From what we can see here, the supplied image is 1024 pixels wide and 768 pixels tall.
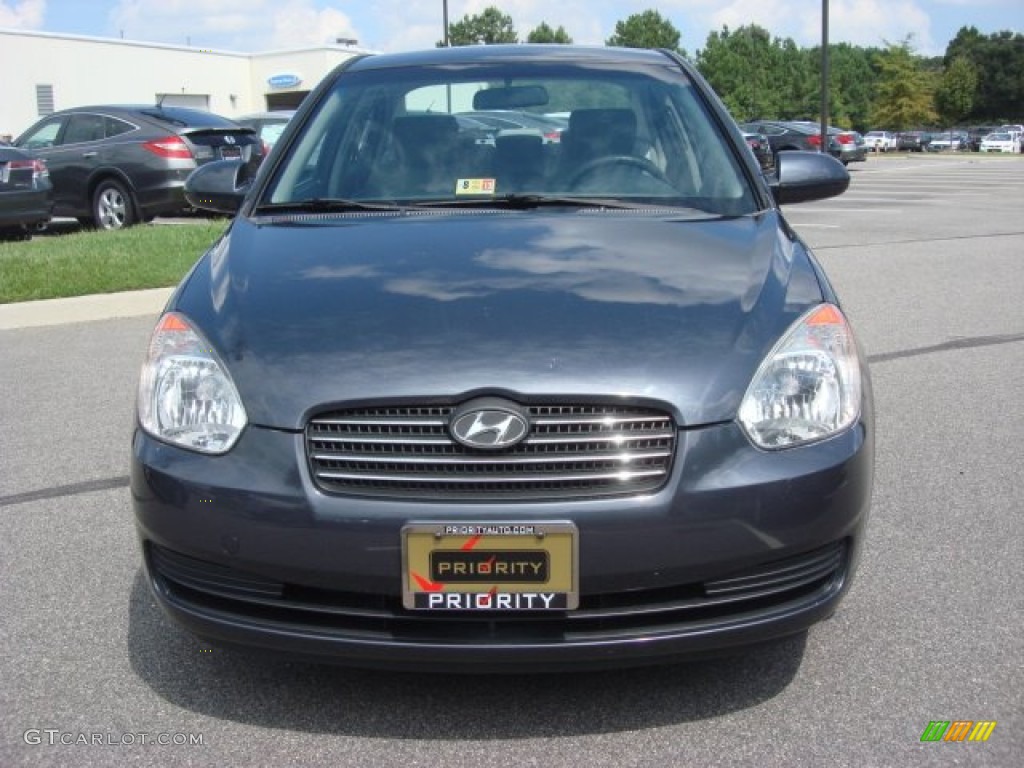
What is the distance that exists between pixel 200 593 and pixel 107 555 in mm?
1299

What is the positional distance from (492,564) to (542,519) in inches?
5.5

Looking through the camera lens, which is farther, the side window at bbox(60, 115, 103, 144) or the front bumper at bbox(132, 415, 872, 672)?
the side window at bbox(60, 115, 103, 144)

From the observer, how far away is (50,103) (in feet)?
139

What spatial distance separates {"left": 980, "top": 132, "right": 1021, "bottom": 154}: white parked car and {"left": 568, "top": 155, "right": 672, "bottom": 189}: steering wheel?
2758 inches

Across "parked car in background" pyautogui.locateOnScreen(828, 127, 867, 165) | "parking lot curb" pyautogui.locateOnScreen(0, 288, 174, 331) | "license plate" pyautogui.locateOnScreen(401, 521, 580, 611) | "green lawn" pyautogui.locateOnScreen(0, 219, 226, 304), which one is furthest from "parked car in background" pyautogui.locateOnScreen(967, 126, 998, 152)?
"license plate" pyautogui.locateOnScreen(401, 521, 580, 611)

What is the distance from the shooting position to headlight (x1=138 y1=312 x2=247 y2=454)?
8.49ft

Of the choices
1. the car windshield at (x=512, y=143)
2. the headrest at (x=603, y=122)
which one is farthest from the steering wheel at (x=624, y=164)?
the headrest at (x=603, y=122)

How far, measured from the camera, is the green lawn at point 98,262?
30.4ft

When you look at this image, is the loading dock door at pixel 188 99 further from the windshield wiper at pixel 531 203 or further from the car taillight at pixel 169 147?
the windshield wiper at pixel 531 203

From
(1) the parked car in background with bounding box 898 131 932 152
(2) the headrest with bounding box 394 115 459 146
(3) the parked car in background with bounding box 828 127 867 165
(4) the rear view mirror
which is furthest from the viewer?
(1) the parked car in background with bounding box 898 131 932 152

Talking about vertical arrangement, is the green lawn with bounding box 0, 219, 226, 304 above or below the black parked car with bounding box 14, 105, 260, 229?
below

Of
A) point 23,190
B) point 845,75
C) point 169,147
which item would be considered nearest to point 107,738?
point 23,190

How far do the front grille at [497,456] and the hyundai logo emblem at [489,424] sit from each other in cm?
2

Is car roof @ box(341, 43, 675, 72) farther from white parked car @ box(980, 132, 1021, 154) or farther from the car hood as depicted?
white parked car @ box(980, 132, 1021, 154)
